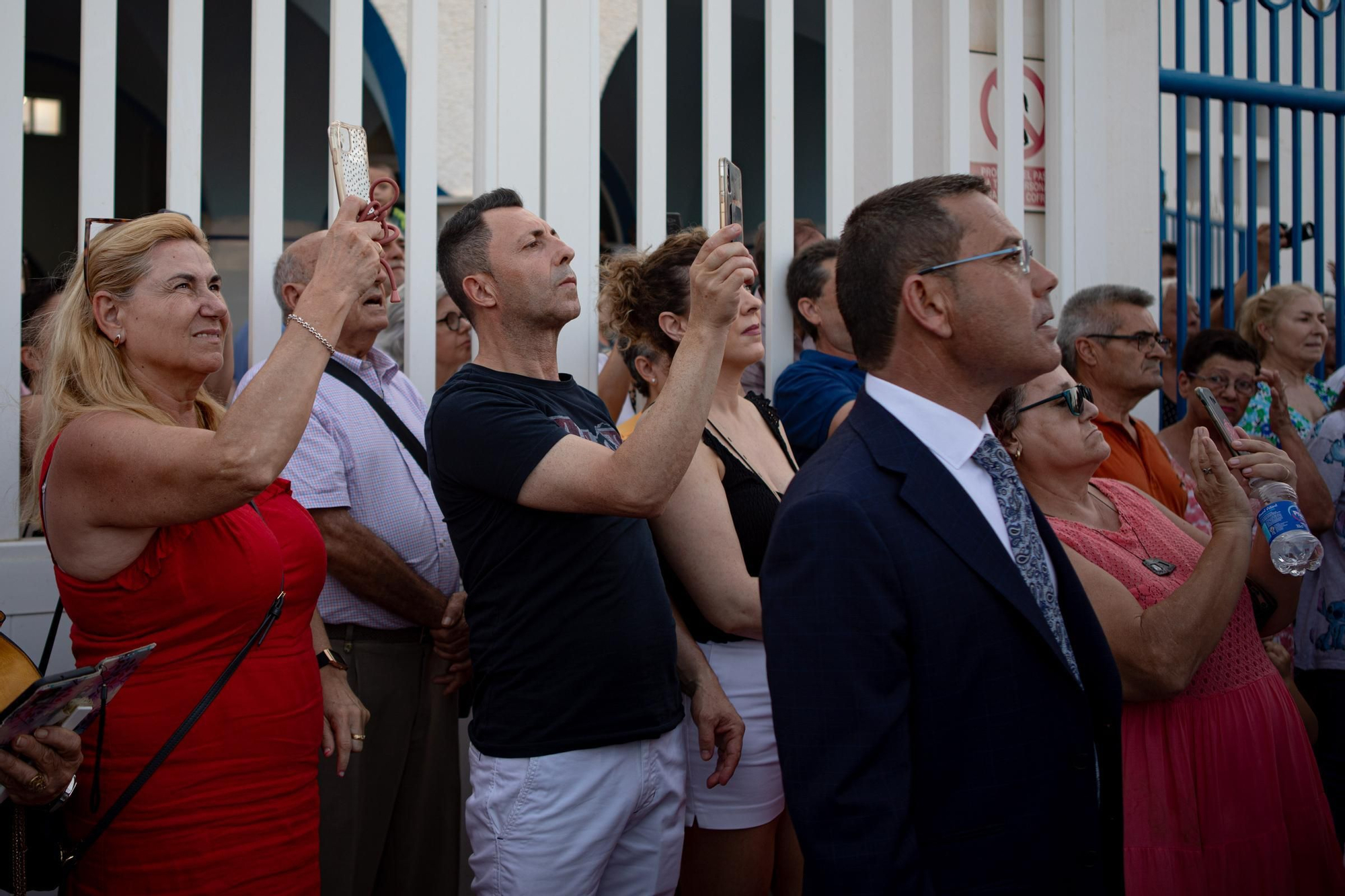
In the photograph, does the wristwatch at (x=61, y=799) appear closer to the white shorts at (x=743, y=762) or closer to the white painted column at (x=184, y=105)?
the white shorts at (x=743, y=762)

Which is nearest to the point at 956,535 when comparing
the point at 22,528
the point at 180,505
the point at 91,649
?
the point at 180,505

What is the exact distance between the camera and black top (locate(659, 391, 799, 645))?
269 centimetres

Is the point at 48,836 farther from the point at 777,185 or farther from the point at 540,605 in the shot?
the point at 777,185

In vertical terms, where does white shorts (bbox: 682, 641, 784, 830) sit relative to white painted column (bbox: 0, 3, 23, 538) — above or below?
below

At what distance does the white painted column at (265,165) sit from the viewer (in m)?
3.29

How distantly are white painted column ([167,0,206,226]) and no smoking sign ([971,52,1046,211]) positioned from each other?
9.32 ft

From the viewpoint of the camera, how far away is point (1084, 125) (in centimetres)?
458

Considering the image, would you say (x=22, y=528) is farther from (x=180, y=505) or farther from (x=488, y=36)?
(x=488, y=36)

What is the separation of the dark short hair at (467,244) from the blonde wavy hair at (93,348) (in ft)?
2.09

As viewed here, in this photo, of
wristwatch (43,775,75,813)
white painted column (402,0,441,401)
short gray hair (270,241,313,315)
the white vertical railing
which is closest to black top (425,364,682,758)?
wristwatch (43,775,75,813)

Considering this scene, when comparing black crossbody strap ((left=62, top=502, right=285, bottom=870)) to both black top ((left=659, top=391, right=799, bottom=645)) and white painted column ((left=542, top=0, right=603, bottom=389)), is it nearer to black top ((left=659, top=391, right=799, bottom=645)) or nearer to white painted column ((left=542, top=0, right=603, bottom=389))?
black top ((left=659, top=391, right=799, bottom=645))

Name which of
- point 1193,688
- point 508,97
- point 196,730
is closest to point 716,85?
point 508,97

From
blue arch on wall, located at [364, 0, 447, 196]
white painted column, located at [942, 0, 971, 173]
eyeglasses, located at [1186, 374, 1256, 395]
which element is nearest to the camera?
eyeglasses, located at [1186, 374, 1256, 395]

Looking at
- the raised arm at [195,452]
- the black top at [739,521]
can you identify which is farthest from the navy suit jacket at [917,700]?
the black top at [739,521]
